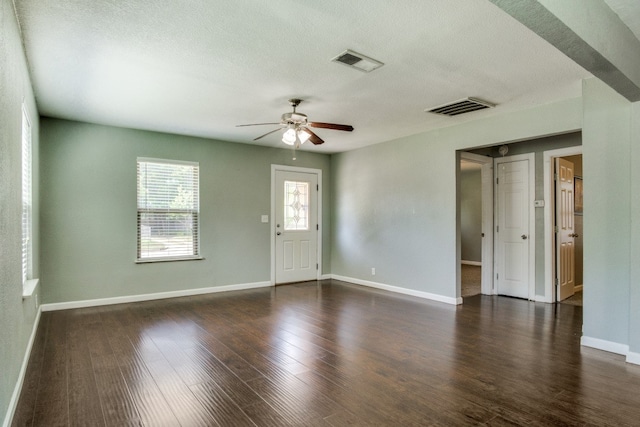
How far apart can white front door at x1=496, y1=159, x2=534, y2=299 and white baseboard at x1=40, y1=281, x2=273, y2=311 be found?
3895 millimetres

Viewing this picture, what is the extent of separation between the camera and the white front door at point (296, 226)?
667cm

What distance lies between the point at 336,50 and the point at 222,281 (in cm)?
433

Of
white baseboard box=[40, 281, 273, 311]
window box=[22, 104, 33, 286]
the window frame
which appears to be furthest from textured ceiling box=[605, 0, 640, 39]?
white baseboard box=[40, 281, 273, 311]

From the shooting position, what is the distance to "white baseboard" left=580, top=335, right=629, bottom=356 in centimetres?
318

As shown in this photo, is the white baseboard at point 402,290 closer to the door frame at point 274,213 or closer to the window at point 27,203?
the door frame at point 274,213

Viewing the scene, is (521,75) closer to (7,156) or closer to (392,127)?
(392,127)

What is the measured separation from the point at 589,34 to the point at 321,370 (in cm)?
285

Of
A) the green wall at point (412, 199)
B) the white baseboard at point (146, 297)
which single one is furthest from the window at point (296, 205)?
the white baseboard at point (146, 297)

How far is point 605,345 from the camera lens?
3.28 m

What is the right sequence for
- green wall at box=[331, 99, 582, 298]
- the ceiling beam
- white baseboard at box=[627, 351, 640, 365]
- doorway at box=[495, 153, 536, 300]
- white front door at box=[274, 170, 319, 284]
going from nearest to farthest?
the ceiling beam
white baseboard at box=[627, 351, 640, 365]
green wall at box=[331, 99, 582, 298]
doorway at box=[495, 153, 536, 300]
white front door at box=[274, 170, 319, 284]

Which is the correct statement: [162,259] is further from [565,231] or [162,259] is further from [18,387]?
[565,231]

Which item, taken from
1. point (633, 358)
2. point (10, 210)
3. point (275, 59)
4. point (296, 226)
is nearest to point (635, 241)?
point (633, 358)

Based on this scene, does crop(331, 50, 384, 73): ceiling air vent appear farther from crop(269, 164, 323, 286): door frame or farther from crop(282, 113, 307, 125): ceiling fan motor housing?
crop(269, 164, 323, 286): door frame

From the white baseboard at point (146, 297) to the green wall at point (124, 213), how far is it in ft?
0.20
